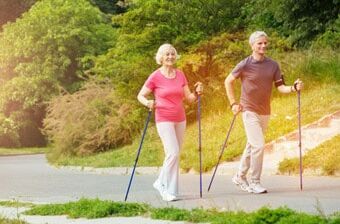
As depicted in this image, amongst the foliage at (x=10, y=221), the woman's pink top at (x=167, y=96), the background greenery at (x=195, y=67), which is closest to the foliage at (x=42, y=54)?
the background greenery at (x=195, y=67)

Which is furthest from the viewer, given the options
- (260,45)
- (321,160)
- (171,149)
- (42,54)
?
(42,54)

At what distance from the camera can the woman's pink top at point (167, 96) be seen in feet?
35.0

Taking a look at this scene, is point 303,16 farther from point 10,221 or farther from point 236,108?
point 10,221

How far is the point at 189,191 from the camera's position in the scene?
12.3 metres

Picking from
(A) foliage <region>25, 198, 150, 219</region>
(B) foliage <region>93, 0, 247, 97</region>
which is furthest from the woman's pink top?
(B) foliage <region>93, 0, 247, 97</region>

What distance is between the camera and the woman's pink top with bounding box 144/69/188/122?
420 inches

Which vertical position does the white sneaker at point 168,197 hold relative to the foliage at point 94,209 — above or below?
above

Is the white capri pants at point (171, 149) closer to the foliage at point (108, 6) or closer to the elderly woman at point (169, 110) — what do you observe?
the elderly woman at point (169, 110)

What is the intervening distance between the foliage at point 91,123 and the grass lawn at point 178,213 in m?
13.8

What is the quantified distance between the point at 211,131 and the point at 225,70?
137 inches

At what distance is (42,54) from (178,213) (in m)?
42.7

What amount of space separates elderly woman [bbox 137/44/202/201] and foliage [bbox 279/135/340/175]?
3.90 m

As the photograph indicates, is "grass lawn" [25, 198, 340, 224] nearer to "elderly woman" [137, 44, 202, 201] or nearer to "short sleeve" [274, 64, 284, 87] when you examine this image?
"elderly woman" [137, 44, 202, 201]

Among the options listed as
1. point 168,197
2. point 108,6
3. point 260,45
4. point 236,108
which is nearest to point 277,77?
point 260,45
